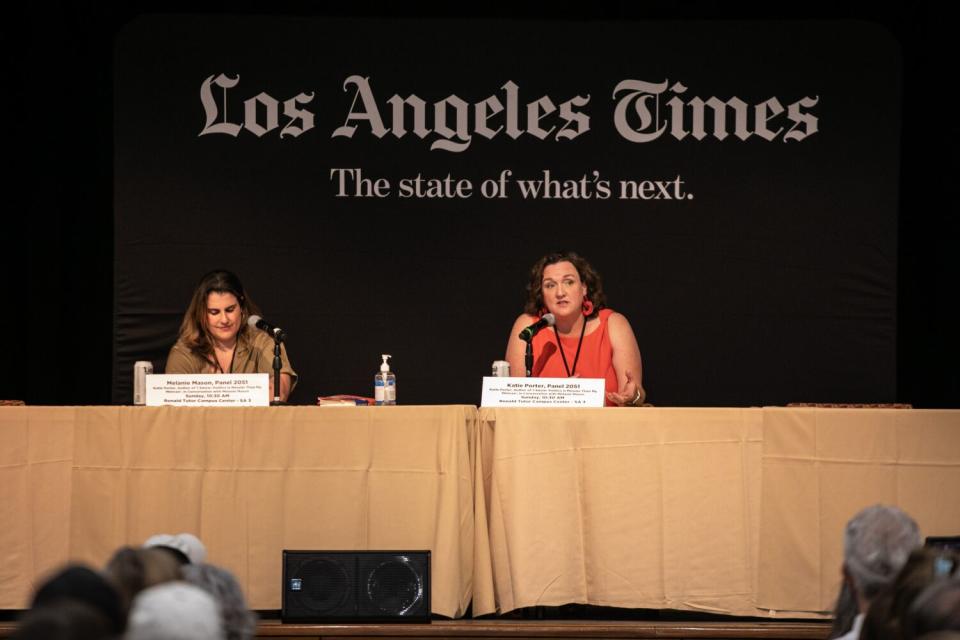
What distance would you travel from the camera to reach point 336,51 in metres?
6.41

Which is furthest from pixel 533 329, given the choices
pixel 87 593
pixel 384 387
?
pixel 87 593

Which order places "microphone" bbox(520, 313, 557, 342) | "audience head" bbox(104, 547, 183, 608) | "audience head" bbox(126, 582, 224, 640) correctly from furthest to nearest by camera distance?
"microphone" bbox(520, 313, 557, 342), "audience head" bbox(104, 547, 183, 608), "audience head" bbox(126, 582, 224, 640)

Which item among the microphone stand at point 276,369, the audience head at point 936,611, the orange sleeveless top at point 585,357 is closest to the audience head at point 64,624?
the audience head at point 936,611

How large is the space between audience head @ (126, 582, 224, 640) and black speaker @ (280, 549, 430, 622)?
2.48 m

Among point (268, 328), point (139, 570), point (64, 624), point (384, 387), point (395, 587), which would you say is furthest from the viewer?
point (268, 328)

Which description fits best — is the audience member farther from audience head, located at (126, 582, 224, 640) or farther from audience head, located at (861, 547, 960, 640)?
audience head, located at (126, 582, 224, 640)

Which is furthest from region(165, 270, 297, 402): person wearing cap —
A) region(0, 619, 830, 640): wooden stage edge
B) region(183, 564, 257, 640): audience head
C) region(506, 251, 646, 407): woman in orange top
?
region(183, 564, 257, 640): audience head

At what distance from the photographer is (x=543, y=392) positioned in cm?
431

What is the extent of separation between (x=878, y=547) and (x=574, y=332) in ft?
10.8

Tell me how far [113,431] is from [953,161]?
4.35 m

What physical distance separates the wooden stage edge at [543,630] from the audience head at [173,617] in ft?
8.17

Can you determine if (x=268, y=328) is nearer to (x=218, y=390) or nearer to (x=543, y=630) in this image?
(x=218, y=390)

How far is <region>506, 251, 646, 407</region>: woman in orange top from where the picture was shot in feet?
18.1

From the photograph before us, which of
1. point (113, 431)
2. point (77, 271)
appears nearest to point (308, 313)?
point (77, 271)
